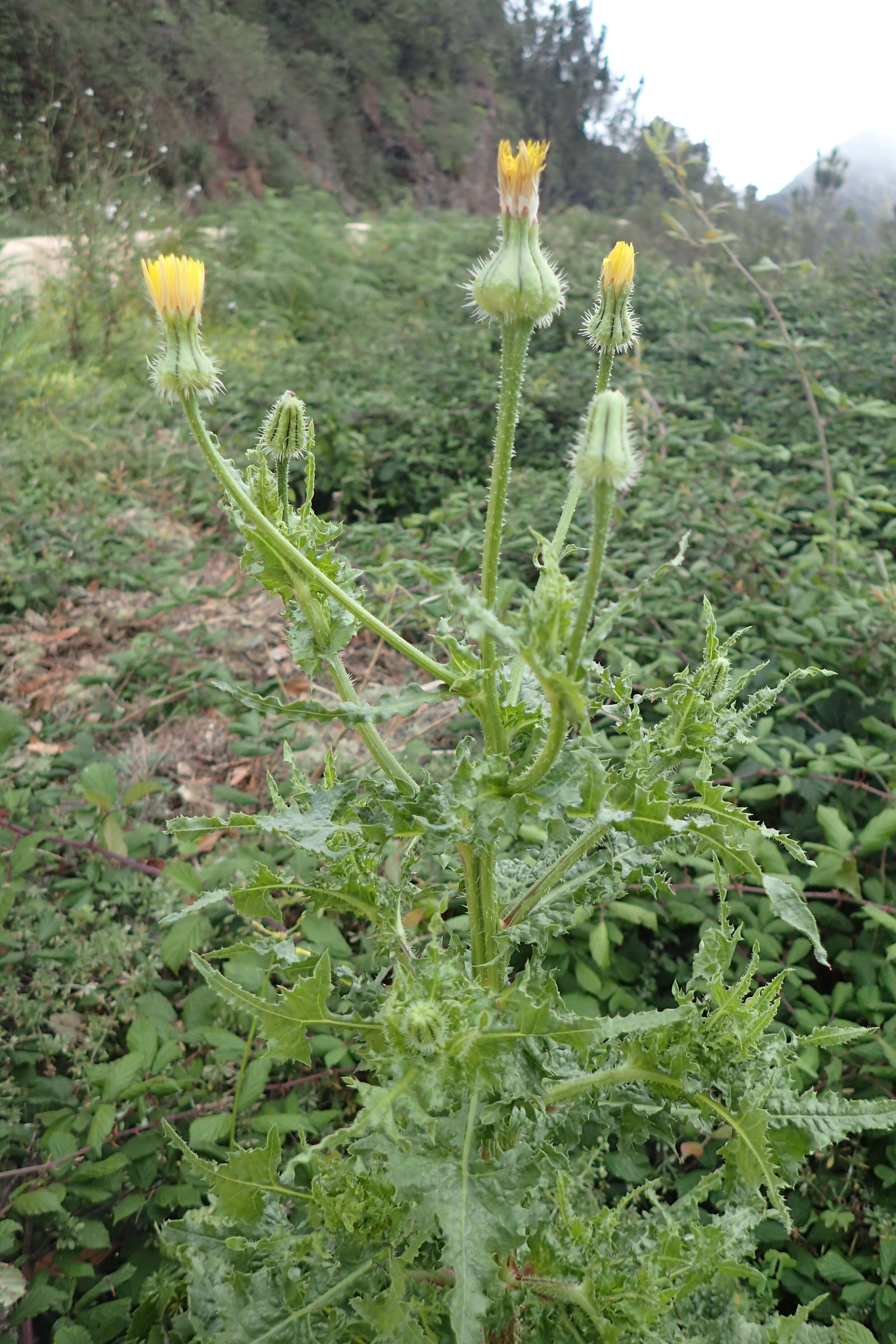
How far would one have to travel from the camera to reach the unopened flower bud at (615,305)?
0.95 metres

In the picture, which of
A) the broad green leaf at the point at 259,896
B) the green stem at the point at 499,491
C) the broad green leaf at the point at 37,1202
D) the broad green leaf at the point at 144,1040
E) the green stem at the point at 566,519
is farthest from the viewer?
the broad green leaf at the point at 144,1040

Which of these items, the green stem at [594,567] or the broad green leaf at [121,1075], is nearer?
the green stem at [594,567]

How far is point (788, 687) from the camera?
171 centimetres

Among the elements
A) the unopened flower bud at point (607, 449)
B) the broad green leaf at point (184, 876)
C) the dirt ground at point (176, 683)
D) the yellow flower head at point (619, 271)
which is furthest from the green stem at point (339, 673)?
the dirt ground at point (176, 683)

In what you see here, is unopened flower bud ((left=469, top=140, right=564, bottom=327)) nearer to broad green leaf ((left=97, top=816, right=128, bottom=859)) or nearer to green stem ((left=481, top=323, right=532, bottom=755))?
green stem ((left=481, top=323, right=532, bottom=755))

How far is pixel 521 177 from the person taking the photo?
2.60ft

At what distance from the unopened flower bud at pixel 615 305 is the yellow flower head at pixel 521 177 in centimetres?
16

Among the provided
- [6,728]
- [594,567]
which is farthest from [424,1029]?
[6,728]

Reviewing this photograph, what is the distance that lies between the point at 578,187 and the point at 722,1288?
19889 mm

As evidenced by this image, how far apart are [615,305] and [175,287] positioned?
0.50 m

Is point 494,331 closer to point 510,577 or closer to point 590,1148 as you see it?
point 510,577

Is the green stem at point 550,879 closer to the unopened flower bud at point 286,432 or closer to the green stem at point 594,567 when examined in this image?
the green stem at point 594,567

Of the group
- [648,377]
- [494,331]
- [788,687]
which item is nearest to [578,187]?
[494,331]

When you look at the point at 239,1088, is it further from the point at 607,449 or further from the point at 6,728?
the point at 607,449
